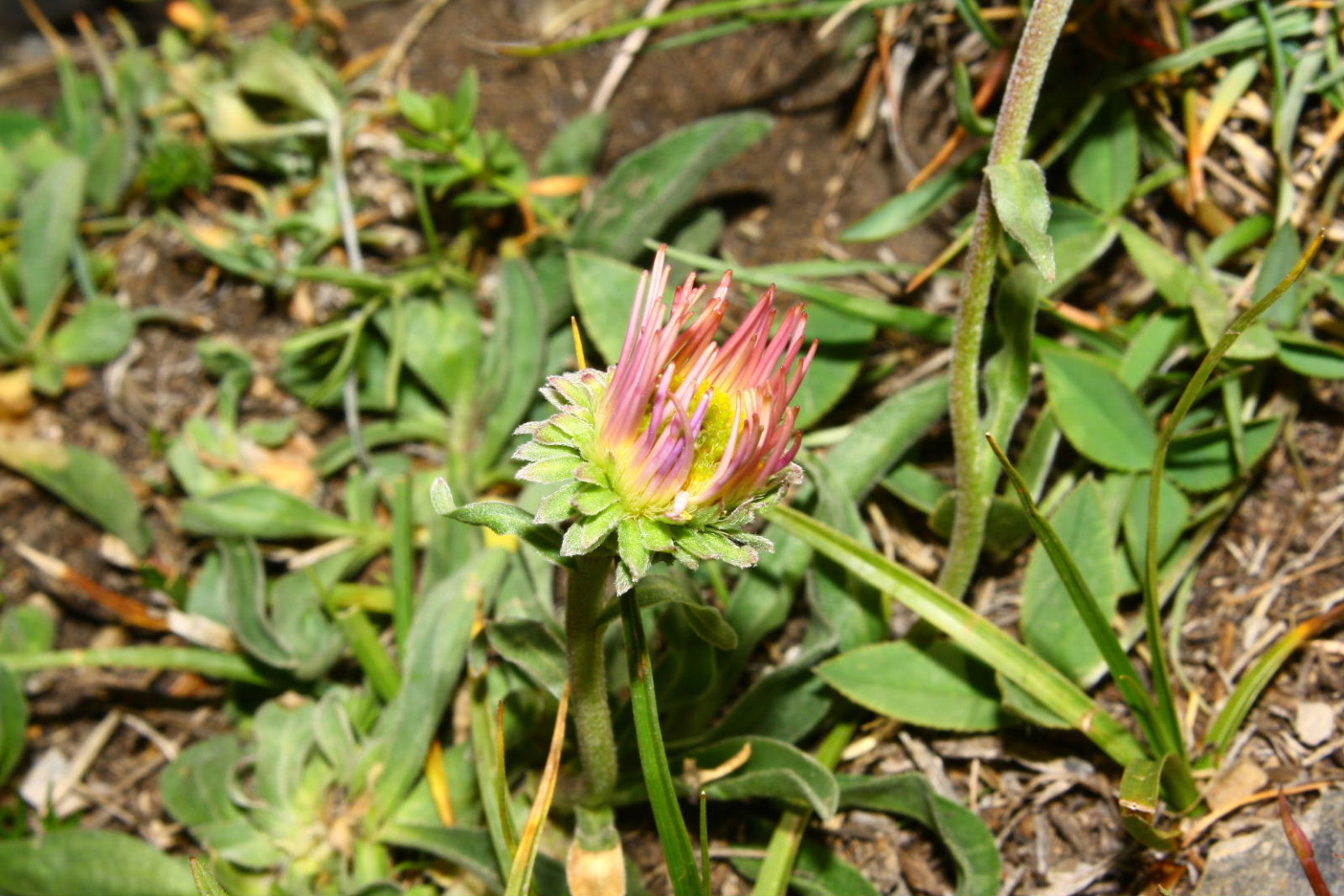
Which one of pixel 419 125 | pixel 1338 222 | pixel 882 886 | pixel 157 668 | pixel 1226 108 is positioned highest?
pixel 1226 108

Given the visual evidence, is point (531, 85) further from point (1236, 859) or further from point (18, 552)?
point (1236, 859)

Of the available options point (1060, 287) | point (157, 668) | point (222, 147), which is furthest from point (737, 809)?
point (222, 147)

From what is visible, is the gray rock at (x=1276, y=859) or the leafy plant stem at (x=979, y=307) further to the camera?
the gray rock at (x=1276, y=859)

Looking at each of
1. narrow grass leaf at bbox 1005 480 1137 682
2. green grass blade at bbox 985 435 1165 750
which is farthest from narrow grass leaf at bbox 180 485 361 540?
green grass blade at bbox 985 435 1165 750

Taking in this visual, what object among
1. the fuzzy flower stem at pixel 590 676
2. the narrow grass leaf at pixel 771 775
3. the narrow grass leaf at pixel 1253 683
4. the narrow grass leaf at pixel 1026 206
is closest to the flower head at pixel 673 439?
the fuzzy flower stem at pixel 590 676

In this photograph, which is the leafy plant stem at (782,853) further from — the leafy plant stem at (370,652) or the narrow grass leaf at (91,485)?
the narrow grass leaf at (91,485)

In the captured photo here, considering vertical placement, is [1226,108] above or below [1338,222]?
above

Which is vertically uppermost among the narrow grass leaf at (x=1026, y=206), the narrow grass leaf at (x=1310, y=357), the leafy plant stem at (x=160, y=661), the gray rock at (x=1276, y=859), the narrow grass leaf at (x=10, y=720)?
the narrow grass leaf at (x=1026, y=206)

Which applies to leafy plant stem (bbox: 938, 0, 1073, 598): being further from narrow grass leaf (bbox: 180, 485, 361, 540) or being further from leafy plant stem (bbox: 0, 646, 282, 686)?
leafy plant stem (bbox: 0, 646, 282, 686)
